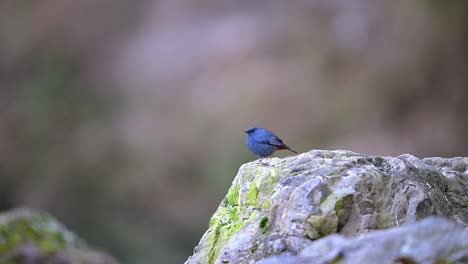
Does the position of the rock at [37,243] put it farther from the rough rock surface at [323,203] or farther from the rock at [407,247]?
the rock at [407,247]

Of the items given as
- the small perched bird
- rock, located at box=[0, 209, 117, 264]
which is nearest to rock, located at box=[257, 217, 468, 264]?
rock, located at box=[0, 209, 117, 264]

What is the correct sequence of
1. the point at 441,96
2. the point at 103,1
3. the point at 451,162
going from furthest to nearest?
1. the point at 103,1
2. the point at 441,96
3. the point at 451,162

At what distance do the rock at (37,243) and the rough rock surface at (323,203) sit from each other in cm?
112

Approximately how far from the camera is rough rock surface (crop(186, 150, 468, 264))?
7.04m

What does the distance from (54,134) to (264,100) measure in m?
6.46

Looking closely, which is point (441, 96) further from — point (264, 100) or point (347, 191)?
point (347, 191)

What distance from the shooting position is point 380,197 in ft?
23.7

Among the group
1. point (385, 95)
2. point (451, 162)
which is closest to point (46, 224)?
point (451, 162)

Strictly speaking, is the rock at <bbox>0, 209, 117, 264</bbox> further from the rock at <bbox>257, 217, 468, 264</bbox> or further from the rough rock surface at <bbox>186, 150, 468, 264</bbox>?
the rock at <bbox>257, 217, 468, 264</bbox>

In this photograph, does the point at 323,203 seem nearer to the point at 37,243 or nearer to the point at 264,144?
the point at 37,243

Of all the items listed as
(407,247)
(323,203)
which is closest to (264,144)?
(323,203)

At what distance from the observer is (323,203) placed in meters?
7.08

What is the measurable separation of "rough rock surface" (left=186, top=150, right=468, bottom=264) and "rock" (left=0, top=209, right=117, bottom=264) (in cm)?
112

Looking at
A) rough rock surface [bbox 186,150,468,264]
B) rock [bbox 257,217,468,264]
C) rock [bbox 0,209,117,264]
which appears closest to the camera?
rock [bbox 257,217,468,264]
